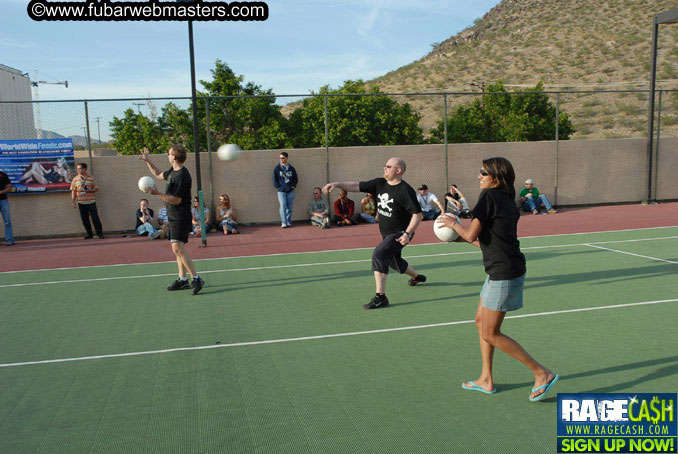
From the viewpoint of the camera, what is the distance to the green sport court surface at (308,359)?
413 cm

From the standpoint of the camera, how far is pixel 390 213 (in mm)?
7621

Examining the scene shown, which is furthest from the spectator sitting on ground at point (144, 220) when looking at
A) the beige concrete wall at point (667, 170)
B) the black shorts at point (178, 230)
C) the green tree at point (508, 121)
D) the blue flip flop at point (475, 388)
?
the green tree at point (508, 121)

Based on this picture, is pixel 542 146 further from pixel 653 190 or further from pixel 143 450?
pixel 143 450

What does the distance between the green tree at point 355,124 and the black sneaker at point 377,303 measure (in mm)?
25863

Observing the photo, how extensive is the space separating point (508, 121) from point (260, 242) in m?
21.1

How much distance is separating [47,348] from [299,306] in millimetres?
3068

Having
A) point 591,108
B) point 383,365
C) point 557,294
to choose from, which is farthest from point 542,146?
point 591,108

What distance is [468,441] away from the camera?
393cm

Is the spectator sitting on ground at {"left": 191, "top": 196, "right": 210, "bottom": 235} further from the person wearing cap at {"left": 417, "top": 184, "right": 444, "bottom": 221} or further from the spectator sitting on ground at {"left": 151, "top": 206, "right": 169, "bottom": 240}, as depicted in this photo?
the person wearing cap at {"left": 417, "top": 184, "right": 444, "bottom": 221}

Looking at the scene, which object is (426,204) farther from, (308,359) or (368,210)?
(308,359)

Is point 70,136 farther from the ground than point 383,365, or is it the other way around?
point 70,136

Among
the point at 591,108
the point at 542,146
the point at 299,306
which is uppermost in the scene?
the point at 591,108

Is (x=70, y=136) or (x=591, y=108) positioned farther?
(x=591, y=108)

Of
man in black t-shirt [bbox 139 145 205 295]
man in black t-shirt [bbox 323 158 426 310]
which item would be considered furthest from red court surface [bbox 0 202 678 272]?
man in black t-shirt [bbox 323 158 426 310]
